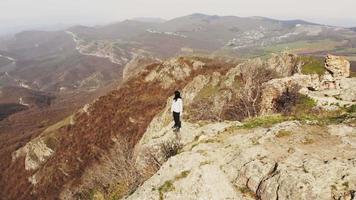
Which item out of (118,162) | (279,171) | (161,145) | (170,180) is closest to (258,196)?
(279,171)

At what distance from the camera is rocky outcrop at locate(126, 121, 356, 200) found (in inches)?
814

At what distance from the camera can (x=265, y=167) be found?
76.3 feet

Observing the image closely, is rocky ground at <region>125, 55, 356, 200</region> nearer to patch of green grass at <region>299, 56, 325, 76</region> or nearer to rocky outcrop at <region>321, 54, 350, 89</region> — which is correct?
rocky outcrop at <region>321, 54, 350, 89</region>

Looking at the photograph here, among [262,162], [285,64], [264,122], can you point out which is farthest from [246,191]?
[285,64]

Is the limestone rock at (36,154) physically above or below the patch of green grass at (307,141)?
below

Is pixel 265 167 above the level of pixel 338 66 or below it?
above

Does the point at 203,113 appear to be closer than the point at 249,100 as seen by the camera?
No

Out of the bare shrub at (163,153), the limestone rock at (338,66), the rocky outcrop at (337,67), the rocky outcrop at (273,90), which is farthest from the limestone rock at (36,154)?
the bare shrub at (163,153)

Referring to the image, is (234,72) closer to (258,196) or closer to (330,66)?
(330,66)

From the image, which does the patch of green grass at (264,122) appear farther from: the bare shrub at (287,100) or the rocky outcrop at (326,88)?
the bare shrub at (287,100)

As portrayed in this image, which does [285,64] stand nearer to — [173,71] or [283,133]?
[173,71]

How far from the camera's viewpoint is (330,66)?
61.9 meters

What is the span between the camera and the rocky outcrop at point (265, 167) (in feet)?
67.9

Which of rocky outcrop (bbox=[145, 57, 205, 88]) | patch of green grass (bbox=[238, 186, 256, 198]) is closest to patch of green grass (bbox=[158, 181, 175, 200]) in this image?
patch of green grass (bbox=[238, 186, 256, 198])
